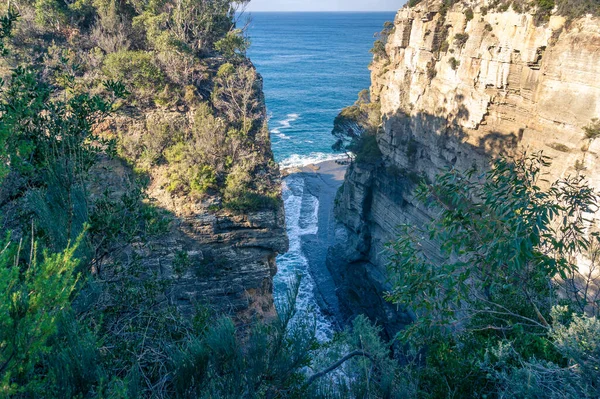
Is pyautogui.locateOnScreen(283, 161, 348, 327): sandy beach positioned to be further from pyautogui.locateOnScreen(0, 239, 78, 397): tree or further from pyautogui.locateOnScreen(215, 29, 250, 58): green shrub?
pyautogui.locateOnScreen(0, 239, 78, 397): tree

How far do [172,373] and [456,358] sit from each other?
4.26 metres

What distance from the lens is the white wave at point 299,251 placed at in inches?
887

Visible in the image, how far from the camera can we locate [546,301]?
23.5 ft

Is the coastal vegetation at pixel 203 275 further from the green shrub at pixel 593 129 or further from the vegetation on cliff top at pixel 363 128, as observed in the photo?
the vegetation on cliff top at pixel 363 128

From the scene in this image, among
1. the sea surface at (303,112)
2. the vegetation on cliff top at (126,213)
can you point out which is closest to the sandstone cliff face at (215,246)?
the vegetation on cliff top at (126,213)

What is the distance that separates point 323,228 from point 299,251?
11.6 ft

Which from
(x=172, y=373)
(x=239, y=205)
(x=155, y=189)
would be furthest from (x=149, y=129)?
(x=172, y=373)

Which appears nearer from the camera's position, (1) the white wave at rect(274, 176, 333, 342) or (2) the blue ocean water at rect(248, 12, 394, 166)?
(1) the white wave at rect(274, 176, 333, 342)

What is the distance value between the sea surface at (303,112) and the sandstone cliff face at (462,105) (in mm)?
3465

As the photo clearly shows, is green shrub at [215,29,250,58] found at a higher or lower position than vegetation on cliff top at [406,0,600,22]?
lower

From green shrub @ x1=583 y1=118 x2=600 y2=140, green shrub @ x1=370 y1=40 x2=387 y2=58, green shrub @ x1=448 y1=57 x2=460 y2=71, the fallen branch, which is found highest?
green shrub @ x1=370 y1=40 x2=387 y2=58

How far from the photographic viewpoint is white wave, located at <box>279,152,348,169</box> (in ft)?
143

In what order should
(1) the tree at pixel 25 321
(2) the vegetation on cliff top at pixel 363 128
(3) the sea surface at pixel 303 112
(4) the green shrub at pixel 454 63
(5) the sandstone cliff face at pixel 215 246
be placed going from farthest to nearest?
(3) the sea surface at pixel 303 112
(2) the vegetation on cliff top at pixel 363 128
(4) the green shrub at pixel 454 63
(5) the sandstone cliff face at pixel 215 246
(1) the tree at pixel 25 321

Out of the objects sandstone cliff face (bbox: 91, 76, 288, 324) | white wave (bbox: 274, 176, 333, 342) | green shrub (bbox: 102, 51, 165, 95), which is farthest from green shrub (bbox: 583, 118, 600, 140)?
green shrub (bbox: 102, 51, 165, 95)
